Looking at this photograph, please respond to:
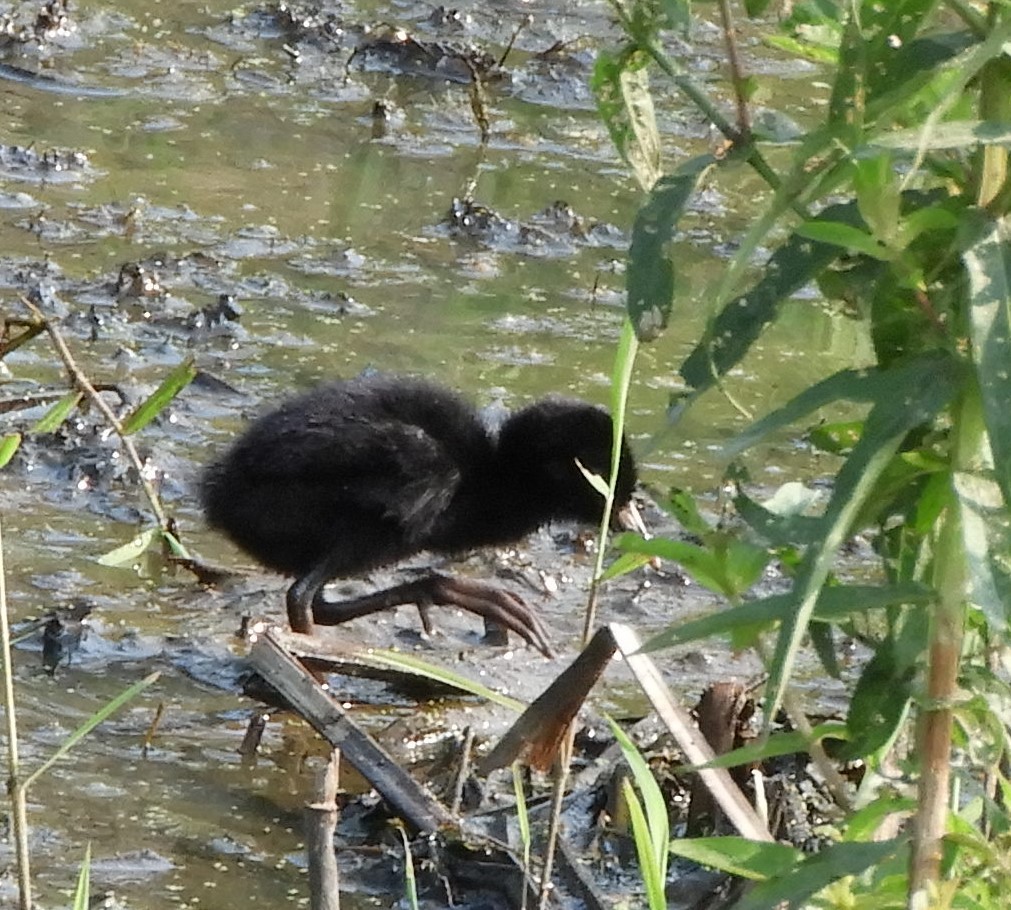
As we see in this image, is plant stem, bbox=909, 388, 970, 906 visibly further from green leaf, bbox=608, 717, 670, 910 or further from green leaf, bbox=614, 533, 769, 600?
green leaf, bbox=608, 717, 670, 910

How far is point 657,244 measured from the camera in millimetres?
1828

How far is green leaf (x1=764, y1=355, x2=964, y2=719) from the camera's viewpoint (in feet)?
5.59

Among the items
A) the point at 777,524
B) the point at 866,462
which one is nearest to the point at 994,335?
the point at 866,462

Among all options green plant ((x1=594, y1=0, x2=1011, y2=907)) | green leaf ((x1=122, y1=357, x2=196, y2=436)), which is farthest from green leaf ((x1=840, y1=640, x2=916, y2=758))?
green leaf ((x1=122, y1=357, x2=196, y2=436))

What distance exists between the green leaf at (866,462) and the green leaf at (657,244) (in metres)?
0.22

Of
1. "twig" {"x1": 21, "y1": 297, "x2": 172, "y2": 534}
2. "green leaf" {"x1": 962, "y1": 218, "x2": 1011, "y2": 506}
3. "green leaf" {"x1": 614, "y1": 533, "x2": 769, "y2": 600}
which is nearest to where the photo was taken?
"green leaf" {"x1": 962, "y1": 218, "x2": 1011, "y2": 506}

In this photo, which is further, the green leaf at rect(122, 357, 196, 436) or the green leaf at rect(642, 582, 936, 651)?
the green leaf at rect(122, 357, 196, 436)

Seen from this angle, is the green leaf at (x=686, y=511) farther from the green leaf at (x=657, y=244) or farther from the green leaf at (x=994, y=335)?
the green leaf at (x=994, y=335)

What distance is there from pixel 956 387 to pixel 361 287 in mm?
4930

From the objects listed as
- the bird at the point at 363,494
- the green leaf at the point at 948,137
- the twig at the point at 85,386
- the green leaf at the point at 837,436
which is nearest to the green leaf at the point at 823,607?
the green leaf at the point at 837,436

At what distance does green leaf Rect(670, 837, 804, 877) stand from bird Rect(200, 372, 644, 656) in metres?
2.42

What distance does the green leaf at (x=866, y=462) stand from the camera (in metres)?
1.71

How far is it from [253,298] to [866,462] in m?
4.75

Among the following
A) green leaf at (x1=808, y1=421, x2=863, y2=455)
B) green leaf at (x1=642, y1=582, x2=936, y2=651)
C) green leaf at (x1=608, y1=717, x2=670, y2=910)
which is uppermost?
green leaf at (x1=808, y1=421, x2=863, y2=455)
